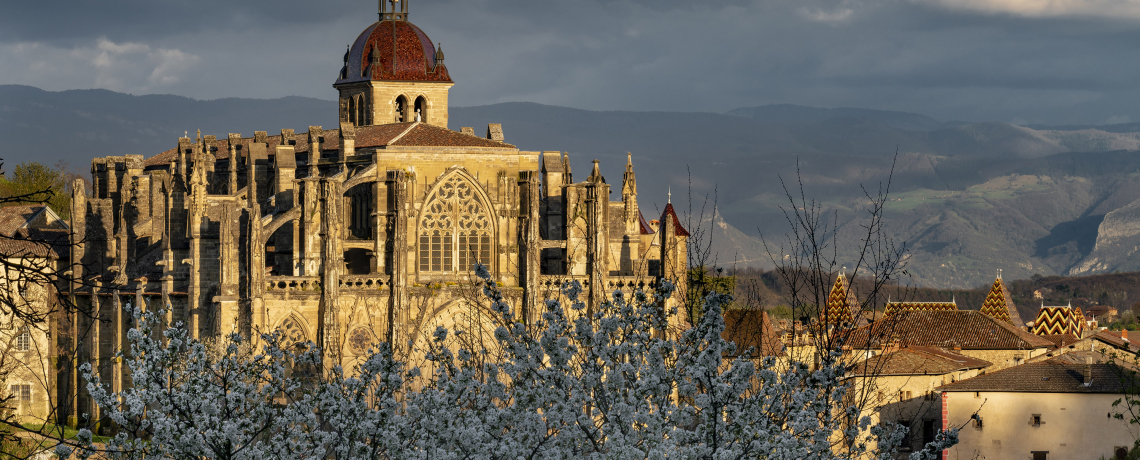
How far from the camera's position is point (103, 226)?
57625mm

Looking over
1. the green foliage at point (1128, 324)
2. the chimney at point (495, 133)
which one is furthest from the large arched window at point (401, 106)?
the green foliage at point (1128, 324)

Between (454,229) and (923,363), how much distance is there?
72.6 feet

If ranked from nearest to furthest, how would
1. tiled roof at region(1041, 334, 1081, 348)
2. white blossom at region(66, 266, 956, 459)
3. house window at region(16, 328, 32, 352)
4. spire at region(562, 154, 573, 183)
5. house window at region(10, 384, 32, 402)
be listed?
white blossom at region(66, 266, 956, 459) < spire at region(562, 154, 573, 183) < house window at region(10, 384, 32, 402) < house window at region(16, 328, 32, 352) < tiled roof at region(1041, 334, 1081, 348)

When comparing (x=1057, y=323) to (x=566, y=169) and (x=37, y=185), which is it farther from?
(x=37, y=185)

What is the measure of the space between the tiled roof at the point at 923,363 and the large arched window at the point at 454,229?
16158 mm

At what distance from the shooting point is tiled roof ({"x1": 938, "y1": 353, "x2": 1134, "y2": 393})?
5906 centimetres

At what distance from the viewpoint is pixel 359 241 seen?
51344 mm

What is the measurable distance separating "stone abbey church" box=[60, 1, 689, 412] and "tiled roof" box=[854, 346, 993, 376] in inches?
396

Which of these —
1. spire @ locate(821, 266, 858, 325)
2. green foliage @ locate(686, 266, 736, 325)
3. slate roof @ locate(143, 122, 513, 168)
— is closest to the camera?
green foliage @ locate(686, 266, 736, 325)

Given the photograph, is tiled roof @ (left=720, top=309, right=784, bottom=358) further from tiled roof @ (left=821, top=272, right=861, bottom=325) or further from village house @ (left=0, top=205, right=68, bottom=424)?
village house @ (left=0, top=205, right=68, bottom=424)

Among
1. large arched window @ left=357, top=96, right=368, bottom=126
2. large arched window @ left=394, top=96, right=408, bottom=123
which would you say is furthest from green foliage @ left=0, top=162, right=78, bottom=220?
large arched window @ left=394, top=96, right=408, bottom=123

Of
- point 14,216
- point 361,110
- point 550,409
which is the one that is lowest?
point 550,409

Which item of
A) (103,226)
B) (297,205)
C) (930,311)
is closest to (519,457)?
(297,205)

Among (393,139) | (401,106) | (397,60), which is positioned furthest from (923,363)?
(397,60)
